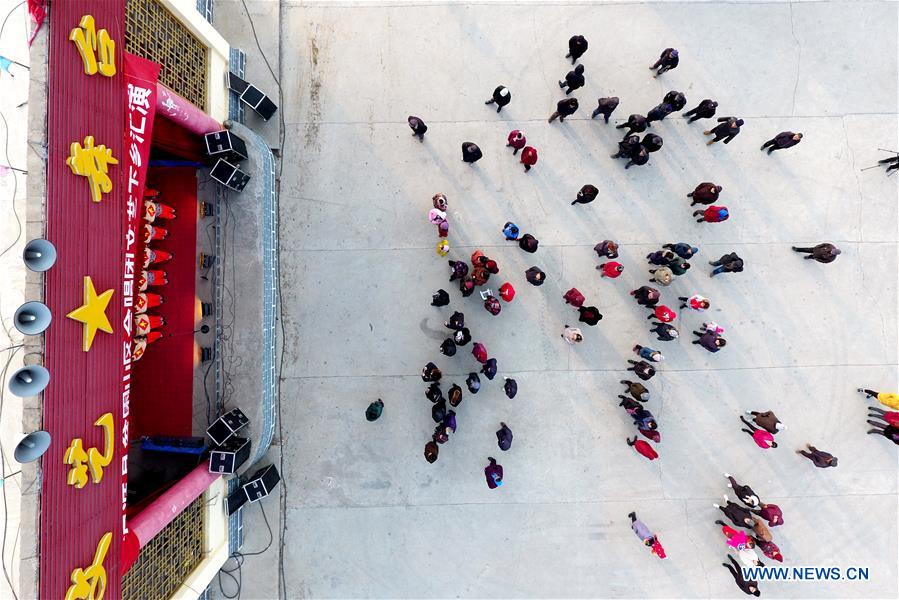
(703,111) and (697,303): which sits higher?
(703,111)

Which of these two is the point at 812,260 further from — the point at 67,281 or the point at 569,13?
the point at 67,281

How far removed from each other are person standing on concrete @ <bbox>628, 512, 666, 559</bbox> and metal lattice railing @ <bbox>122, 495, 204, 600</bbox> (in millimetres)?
8740

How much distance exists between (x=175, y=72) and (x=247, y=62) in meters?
2.16

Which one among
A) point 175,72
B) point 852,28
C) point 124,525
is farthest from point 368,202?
point 852,28

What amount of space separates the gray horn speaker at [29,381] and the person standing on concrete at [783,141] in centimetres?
1250

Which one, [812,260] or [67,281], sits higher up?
[812,260]

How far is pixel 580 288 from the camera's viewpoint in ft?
30.4

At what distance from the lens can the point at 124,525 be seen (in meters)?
5.92

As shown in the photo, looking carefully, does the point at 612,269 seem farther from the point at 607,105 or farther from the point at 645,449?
the point at 645,449

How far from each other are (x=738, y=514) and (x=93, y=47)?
43.1ft

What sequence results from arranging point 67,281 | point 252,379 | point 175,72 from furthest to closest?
Answer: point 252,379
point 175,72
point 67,281

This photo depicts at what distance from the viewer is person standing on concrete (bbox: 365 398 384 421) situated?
339 inches

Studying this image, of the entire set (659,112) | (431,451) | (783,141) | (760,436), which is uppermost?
(659,112)

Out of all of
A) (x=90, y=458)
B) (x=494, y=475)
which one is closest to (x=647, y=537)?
(x=494, y=475)
